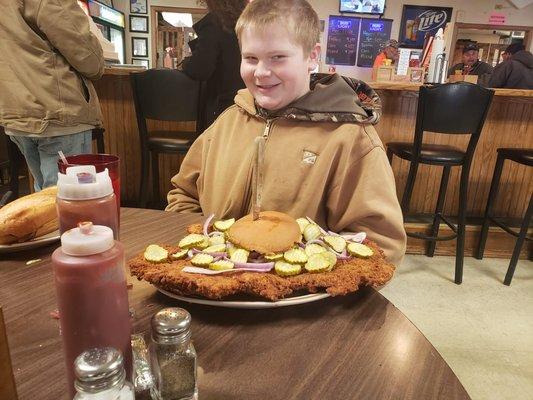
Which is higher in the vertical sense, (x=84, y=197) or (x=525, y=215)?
(x=84, y=197)

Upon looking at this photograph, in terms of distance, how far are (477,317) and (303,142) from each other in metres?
1.89

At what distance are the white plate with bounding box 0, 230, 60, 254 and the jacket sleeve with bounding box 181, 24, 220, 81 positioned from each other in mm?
1948

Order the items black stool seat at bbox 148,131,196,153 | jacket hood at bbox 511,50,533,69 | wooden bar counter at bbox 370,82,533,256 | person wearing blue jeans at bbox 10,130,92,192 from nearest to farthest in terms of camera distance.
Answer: person wearing blue jeans at bbox 10,130,92,192 < black stool seat at bbox 148,131,196,153 < wooden bar counter at bbox 370,82,533,256 < jacket hood at bbox 511,50,533,69

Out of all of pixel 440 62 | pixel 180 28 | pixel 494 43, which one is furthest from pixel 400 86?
pixel 494 43

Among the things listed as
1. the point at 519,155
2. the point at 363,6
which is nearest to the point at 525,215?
the point at 519,155

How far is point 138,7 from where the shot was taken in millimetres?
7996

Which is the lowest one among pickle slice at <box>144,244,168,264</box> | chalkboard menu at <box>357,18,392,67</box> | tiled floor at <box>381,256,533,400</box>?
tiled floor at <box>381,256,533,400</box>

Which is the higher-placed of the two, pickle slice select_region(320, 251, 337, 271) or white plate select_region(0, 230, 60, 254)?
pickle slice select_region(320, 251, 337, 271)

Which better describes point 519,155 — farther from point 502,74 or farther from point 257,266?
point 257,266

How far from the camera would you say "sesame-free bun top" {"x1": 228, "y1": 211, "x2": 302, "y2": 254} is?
2.54 ft

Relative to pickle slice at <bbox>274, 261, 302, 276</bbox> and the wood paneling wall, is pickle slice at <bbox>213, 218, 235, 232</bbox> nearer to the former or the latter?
pickle slice at <bbox>274, 261, 302, 276</bbox>

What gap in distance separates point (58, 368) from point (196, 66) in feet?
7.92

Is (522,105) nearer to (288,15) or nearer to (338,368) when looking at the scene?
(288,15)

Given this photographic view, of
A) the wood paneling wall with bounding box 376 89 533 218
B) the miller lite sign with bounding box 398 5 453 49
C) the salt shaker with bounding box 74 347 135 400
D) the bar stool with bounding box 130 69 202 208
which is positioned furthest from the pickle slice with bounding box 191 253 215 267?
the miller lite sign with bounding box 398 5 453 49
